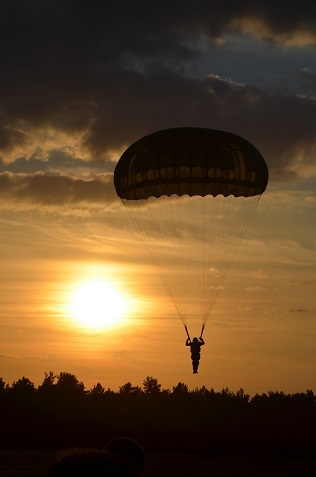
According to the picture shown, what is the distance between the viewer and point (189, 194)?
31.1m

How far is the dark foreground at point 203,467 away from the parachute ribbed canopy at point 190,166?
1318cm

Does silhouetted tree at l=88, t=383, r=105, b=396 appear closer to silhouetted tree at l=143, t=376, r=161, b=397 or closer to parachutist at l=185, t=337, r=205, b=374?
silhouetted tree at l=143, t=376, r=161, b=397

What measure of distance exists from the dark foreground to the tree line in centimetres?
2631

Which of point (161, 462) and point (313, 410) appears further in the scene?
point (313, 410)

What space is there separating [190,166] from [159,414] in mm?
94507

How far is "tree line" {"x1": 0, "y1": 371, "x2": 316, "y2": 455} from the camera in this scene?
9109 cm

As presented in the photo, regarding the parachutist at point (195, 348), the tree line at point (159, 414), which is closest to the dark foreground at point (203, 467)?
the parachutist at point (195, 348)

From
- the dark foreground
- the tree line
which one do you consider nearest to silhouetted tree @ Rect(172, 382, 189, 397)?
the tree line

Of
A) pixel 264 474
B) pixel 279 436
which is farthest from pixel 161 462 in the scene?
pixel 279 436

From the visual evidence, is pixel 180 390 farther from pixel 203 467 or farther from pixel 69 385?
pixel 203 467

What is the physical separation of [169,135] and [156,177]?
1793 mm

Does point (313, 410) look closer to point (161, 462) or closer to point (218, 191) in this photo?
point (161, 462)

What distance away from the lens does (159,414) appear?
121 metres

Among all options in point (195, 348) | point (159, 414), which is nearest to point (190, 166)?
point (195, 348)
